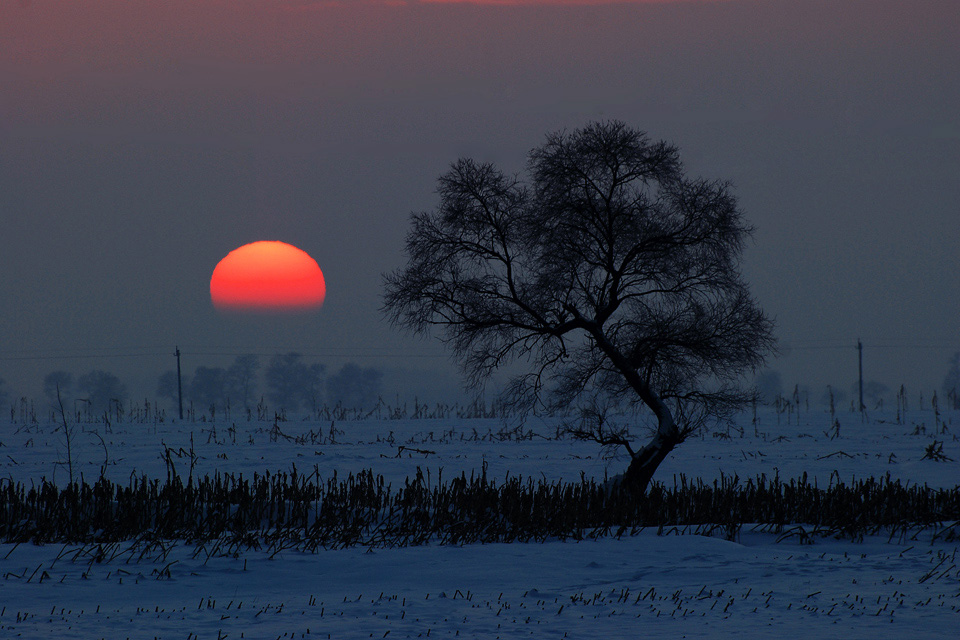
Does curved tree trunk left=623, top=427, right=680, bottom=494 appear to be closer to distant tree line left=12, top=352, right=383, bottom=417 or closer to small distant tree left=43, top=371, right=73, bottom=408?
distant tree line left=12, top=352, right=383, bottom=417

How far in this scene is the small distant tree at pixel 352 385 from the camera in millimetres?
132125

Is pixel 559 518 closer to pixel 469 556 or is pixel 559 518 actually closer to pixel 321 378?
pixel 469 556

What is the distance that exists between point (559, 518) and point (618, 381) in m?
4.96

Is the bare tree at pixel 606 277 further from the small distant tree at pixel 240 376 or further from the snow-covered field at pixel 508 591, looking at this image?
the small distant tree at pixel 240 376

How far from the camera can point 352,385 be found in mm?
133500

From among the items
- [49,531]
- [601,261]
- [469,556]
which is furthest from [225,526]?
[601,261]

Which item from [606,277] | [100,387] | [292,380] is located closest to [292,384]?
[292,380]

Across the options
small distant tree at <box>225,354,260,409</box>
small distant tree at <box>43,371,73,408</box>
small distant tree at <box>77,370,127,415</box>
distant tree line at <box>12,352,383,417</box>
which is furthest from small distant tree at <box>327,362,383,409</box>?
small distant tree at <box>43,371,73,408</box>

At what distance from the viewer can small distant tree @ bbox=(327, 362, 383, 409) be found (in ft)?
433

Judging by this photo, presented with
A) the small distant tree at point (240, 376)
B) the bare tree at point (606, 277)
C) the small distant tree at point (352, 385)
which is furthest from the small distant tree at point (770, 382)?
the bare tree at point (606, 277)

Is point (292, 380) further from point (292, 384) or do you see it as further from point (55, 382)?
point (55, 382)

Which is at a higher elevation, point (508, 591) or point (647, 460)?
point (647, 460)

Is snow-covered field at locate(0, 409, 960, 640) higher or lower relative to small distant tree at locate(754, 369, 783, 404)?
lower

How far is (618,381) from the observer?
14.2m
